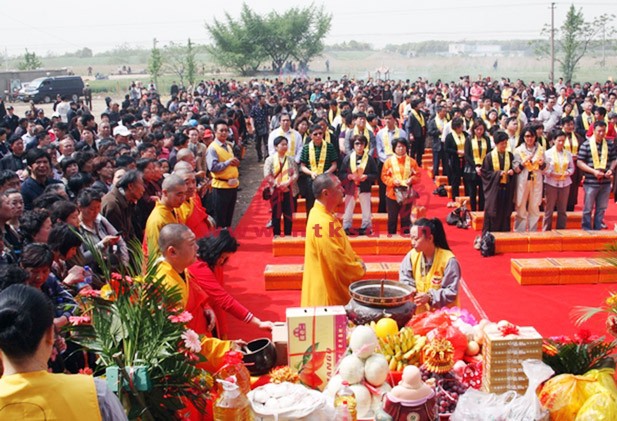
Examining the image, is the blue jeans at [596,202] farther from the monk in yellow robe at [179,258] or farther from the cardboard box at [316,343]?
the monk in yellow robe at [179,258]

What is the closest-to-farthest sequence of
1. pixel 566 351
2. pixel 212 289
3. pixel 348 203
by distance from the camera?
1. pixel 566 351
2. pixel 212 289
3. pixel 348 203

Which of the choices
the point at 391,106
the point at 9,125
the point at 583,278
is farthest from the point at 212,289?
the point at 391,106

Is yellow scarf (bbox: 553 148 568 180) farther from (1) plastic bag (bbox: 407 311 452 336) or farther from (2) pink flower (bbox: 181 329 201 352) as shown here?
(2) pink flower (bbox: 181 329 201 352)

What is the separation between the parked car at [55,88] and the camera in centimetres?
3178

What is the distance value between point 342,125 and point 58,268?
837 cm

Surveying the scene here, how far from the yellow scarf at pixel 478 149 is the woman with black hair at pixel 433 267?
5.60m

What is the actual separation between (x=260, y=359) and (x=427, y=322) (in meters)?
0.98

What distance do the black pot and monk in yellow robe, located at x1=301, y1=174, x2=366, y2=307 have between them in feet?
3.84

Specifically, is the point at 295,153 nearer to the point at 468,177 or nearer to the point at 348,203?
the point at 348,203

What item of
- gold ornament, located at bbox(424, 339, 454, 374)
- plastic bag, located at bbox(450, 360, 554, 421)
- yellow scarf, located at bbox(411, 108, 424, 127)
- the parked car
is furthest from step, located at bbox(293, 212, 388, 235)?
the parked car

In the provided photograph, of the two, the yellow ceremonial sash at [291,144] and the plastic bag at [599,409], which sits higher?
the yellow ceremonial sash at [291,144]

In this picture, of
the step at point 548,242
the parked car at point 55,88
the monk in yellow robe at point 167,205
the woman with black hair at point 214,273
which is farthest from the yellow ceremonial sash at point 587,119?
the parked car at point 55,88

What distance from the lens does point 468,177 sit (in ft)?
32.9

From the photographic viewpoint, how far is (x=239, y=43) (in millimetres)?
49875
